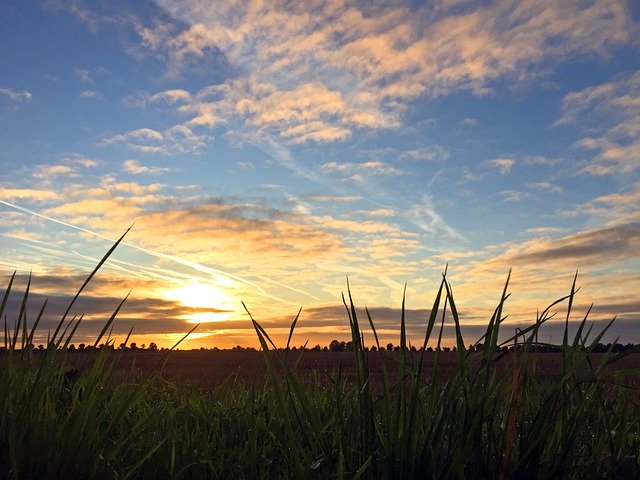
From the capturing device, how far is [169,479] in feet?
8.42

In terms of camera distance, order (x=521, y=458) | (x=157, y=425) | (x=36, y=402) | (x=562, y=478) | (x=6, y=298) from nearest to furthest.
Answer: (x=521, y=458) < (x=562, y=478) < (x=36, y=402) < (x=6, y=298) < (x=157, y=425)

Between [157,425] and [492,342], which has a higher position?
[492,342]

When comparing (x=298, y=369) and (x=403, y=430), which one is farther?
(x=298, y=369)

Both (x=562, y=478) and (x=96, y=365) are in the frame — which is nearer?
(x=562, y=478)

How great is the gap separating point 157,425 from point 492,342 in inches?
70.6

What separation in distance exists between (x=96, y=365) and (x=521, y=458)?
1624 mm

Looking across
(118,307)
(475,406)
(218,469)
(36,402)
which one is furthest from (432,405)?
(36,402)

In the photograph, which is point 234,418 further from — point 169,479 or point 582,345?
point 582,345

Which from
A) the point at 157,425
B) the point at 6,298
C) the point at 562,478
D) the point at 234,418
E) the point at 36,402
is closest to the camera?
the point at 562,478

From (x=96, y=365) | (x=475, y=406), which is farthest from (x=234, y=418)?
(x=475, y=406)

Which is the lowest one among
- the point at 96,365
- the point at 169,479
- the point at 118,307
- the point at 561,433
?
the point at 169,479

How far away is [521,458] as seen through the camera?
2076 mm

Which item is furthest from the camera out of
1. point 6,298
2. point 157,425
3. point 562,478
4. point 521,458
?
point 157,425

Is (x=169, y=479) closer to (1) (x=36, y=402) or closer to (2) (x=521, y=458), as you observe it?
(1) (x=36, y=402)
